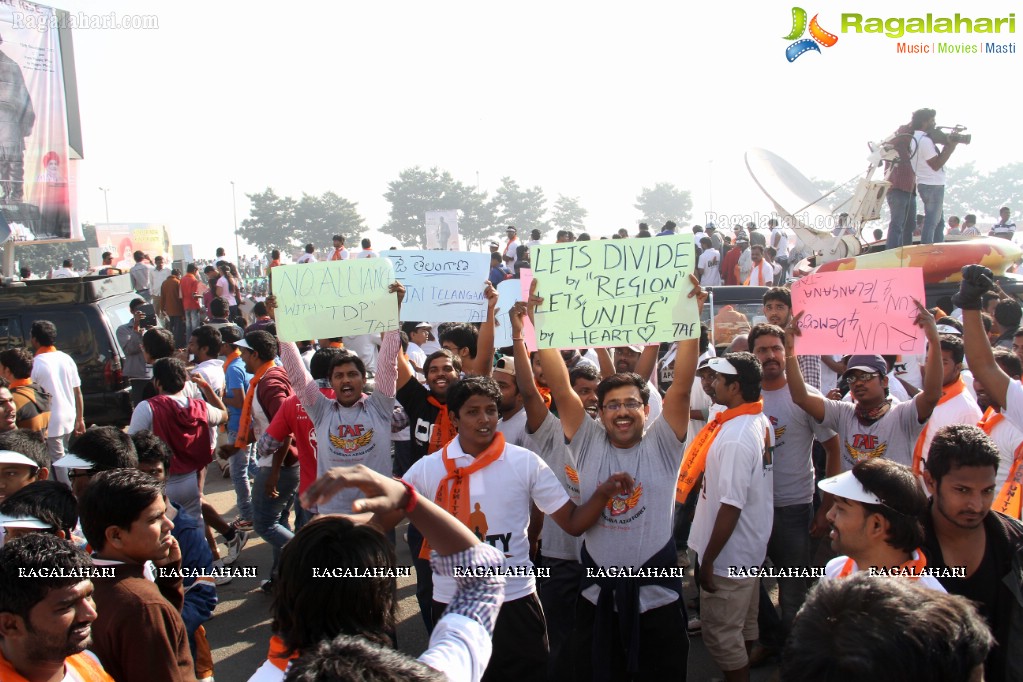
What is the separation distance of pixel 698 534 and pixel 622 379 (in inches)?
43.2

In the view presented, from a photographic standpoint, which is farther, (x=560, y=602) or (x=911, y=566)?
(x=560, y=602)

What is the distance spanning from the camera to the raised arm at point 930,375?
4129 mm

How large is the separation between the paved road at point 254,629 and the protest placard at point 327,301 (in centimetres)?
183

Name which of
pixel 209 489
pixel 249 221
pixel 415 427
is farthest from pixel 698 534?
pixel 249 221

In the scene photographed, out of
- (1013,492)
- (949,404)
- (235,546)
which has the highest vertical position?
(949,404)

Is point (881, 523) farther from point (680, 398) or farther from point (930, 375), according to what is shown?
point (930, 375)

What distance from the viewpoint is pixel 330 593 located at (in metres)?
1.72

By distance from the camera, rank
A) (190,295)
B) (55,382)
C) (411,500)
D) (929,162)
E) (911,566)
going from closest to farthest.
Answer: (411,500) < (911,566) < (55,382) < (929,162) < (190,295)

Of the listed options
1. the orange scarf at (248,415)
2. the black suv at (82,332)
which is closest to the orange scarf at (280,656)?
the orange scarf at (248,415)

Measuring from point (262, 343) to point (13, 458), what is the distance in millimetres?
2428

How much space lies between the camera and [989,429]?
395 centimetres

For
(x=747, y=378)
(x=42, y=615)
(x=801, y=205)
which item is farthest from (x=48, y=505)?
(x=801, y=205)

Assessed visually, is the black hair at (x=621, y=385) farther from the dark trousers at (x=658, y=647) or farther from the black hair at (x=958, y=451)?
the black hair at (x=958, y=451)

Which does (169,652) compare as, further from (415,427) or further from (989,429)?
(989,429)
